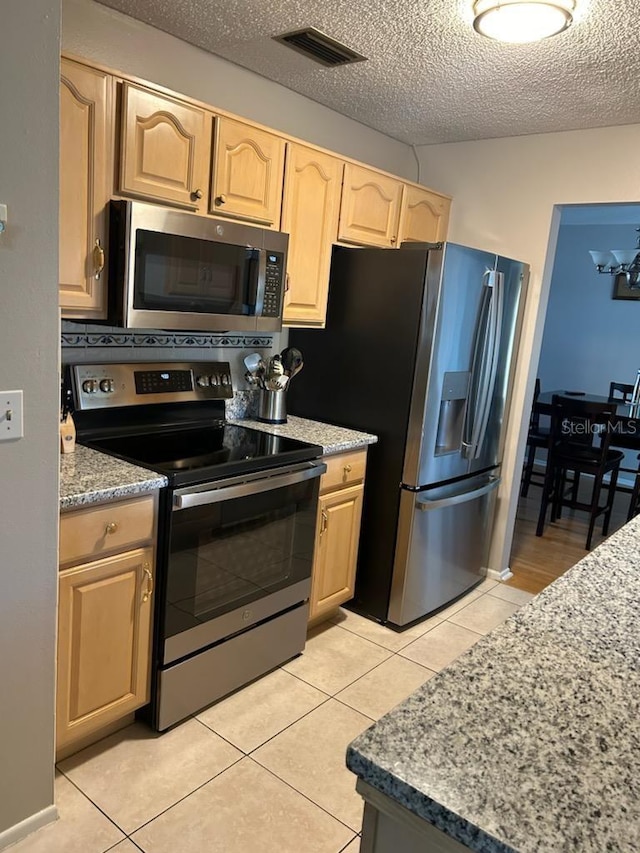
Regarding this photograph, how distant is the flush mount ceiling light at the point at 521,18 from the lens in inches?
73.6

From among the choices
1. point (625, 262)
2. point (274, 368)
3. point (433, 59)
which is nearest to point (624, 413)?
point (625, 262)

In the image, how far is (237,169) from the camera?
2.38 m

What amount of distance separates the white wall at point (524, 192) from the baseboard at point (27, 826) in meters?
2.62

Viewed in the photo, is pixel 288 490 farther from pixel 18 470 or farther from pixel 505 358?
pixel 505 358

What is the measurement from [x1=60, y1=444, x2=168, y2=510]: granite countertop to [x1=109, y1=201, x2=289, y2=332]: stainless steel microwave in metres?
0.45

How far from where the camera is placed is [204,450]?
2.35 meters

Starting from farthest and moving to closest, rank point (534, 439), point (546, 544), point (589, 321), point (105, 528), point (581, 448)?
point (589, 321)
point (534, 439)
point (581, 448)
point (546, 544)
point (105, 528)

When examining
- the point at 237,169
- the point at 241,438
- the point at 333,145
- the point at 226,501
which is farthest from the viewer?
the point at 333,145

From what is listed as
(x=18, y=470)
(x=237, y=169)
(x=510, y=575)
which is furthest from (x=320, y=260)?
(x=510, y=575)

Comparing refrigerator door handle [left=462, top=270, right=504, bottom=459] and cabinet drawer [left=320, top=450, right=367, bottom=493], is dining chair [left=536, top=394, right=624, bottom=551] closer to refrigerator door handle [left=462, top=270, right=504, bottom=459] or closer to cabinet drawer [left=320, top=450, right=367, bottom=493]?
refrigerator door handle [left=462, top=270, right=504, bottom=459]

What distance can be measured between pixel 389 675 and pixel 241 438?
45.6 inches

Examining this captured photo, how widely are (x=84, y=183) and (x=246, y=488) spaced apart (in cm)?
109

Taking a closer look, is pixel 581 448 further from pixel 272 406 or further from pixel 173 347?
pixel 173 347

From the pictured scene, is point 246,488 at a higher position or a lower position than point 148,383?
lower
